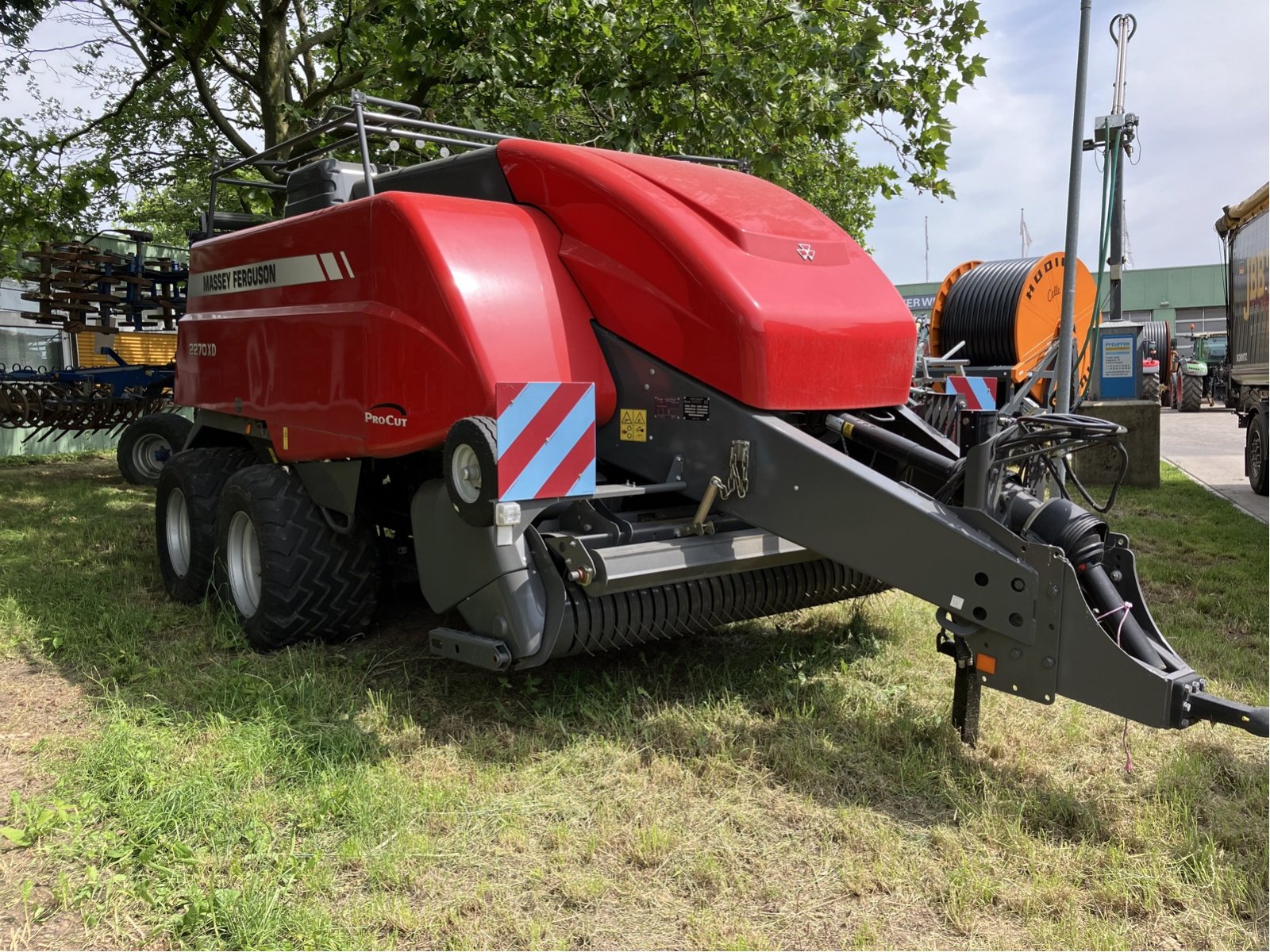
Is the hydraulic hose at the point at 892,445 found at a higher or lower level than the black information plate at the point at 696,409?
lower

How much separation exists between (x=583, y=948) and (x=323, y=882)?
75cm

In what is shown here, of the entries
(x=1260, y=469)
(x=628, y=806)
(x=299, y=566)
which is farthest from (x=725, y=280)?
(x=1260, y=469)

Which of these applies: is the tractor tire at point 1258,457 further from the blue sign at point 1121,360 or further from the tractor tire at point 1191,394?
the tractor tire at point 1191,394

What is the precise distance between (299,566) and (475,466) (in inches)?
60.6

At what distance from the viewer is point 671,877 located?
9.41ft

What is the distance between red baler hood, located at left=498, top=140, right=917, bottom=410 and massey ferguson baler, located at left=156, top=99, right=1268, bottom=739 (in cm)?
1

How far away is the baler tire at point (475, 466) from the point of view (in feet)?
11.2

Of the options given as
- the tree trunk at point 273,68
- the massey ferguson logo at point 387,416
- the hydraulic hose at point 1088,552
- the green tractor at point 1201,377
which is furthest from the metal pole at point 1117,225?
the green tractor at point 1201,377

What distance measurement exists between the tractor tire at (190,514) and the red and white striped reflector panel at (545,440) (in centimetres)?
264

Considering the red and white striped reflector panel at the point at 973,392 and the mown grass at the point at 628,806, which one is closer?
the mown grass at the point at 628,806

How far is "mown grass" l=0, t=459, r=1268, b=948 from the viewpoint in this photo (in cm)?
268

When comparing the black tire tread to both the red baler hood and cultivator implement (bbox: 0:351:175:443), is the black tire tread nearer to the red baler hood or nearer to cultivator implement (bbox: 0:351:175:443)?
the red baler hood

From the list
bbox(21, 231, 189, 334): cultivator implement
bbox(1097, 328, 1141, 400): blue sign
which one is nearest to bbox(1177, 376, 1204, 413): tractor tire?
bbox(1097, 328, 1141, 400): blue sign

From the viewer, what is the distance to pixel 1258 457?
1022 cm
